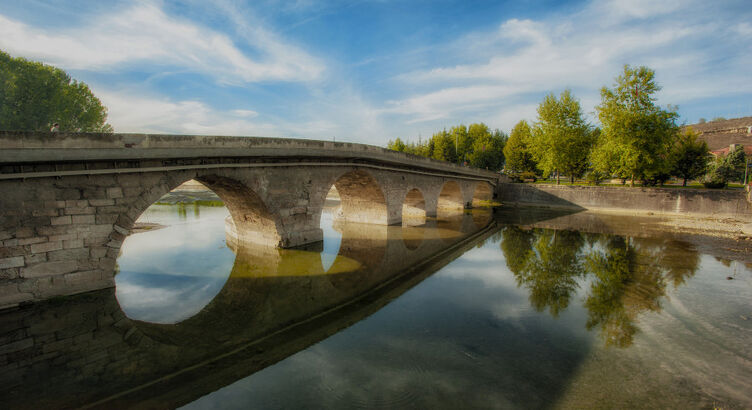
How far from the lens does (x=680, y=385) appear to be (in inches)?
215

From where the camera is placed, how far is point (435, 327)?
A: 7.55 m

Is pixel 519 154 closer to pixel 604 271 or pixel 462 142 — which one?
pixel 462 142

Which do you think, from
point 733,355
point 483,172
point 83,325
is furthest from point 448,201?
point 83,325

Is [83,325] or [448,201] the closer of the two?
[83,325]

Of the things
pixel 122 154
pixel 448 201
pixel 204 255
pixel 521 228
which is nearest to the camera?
pixel 122 154

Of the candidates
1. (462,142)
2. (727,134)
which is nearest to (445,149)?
(462,142)

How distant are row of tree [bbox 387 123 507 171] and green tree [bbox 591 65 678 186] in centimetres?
2603

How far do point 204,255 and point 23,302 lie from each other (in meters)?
5.68

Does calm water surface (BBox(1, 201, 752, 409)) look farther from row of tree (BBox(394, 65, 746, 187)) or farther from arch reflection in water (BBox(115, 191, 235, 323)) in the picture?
row of tree (BBox(394, 65, 746, 187))

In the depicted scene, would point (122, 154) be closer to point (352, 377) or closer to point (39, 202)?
point (39, 202)

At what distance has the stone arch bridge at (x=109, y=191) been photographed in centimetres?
729

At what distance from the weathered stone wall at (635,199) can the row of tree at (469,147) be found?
55.6ft

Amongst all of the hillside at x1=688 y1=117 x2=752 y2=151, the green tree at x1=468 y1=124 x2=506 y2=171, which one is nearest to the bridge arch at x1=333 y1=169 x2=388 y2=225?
the green tree at x1=468 y1=124 x2=506 y2=171

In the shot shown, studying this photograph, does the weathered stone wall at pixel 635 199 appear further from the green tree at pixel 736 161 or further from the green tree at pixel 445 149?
the green tree at pixel 445 149
